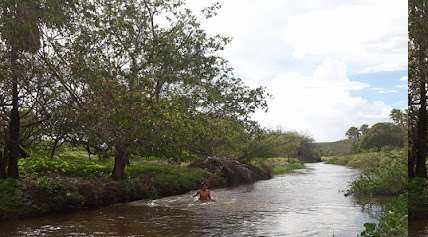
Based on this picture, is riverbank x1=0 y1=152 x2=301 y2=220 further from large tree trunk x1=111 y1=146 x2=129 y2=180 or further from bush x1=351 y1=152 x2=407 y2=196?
bush x1=351 y1=152 x2=407 y2=196

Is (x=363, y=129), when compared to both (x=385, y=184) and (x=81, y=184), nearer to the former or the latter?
(x=385, y=184)

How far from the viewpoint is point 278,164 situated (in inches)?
735

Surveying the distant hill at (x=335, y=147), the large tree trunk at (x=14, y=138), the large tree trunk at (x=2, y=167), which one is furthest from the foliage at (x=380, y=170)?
the large tree trunk at (x=2, y=167)

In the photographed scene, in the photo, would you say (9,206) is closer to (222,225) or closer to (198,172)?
(222,225)

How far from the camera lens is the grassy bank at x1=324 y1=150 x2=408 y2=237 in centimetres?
630

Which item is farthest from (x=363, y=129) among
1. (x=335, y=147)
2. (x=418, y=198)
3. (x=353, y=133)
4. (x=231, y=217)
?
(x=231, y=217)

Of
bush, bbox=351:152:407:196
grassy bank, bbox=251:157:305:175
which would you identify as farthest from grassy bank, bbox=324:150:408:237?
grassy bank, bbox=251:157:305:175

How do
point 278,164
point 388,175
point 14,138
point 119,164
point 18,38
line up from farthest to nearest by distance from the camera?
1. point 278,164
2. point 119,164
3. point 14,138
4. point 18,38
5. point 388,175

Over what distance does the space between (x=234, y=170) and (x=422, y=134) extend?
12.7m

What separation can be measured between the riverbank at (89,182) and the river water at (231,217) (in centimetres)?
40

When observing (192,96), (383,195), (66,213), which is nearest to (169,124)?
(192,96)

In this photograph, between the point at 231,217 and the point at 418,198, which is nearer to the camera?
the point at 418,198

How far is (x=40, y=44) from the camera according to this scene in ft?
38.8

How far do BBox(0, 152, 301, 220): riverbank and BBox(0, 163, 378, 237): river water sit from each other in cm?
40
